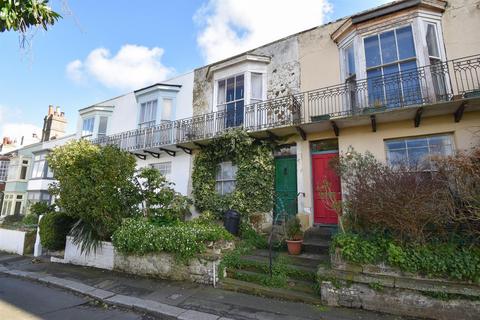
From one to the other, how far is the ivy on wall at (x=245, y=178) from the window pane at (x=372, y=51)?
4115 mm

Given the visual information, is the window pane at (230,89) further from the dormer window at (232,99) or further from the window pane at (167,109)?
the window pane at (167,109)

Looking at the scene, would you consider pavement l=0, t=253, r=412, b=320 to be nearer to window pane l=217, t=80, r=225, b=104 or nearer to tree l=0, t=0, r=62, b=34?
tree l=0, t=0, r=62, b=34

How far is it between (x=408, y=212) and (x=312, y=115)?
4.61 m

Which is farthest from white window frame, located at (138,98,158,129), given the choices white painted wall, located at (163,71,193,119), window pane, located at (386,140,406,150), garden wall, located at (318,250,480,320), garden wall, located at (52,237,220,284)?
garden wall, located at (318,250,480,320)

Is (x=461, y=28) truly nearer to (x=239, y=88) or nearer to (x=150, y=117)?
(x=239, y=88)

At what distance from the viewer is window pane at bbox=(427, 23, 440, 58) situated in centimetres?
716

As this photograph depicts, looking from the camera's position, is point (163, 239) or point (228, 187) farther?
point (228, 187)

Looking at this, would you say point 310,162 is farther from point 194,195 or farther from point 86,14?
point 86,14

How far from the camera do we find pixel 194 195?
1005 cm

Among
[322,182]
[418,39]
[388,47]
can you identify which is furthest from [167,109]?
[418,39]

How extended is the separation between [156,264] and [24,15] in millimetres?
5613

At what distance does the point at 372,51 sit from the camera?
7.76m

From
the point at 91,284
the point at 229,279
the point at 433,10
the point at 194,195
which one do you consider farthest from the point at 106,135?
the point at 433,10

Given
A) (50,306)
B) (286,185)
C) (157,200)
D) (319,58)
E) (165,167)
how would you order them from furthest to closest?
1. (165,167)
2. (319,58)
3. (286,185)
4. (157,200)
5. (50,306)
